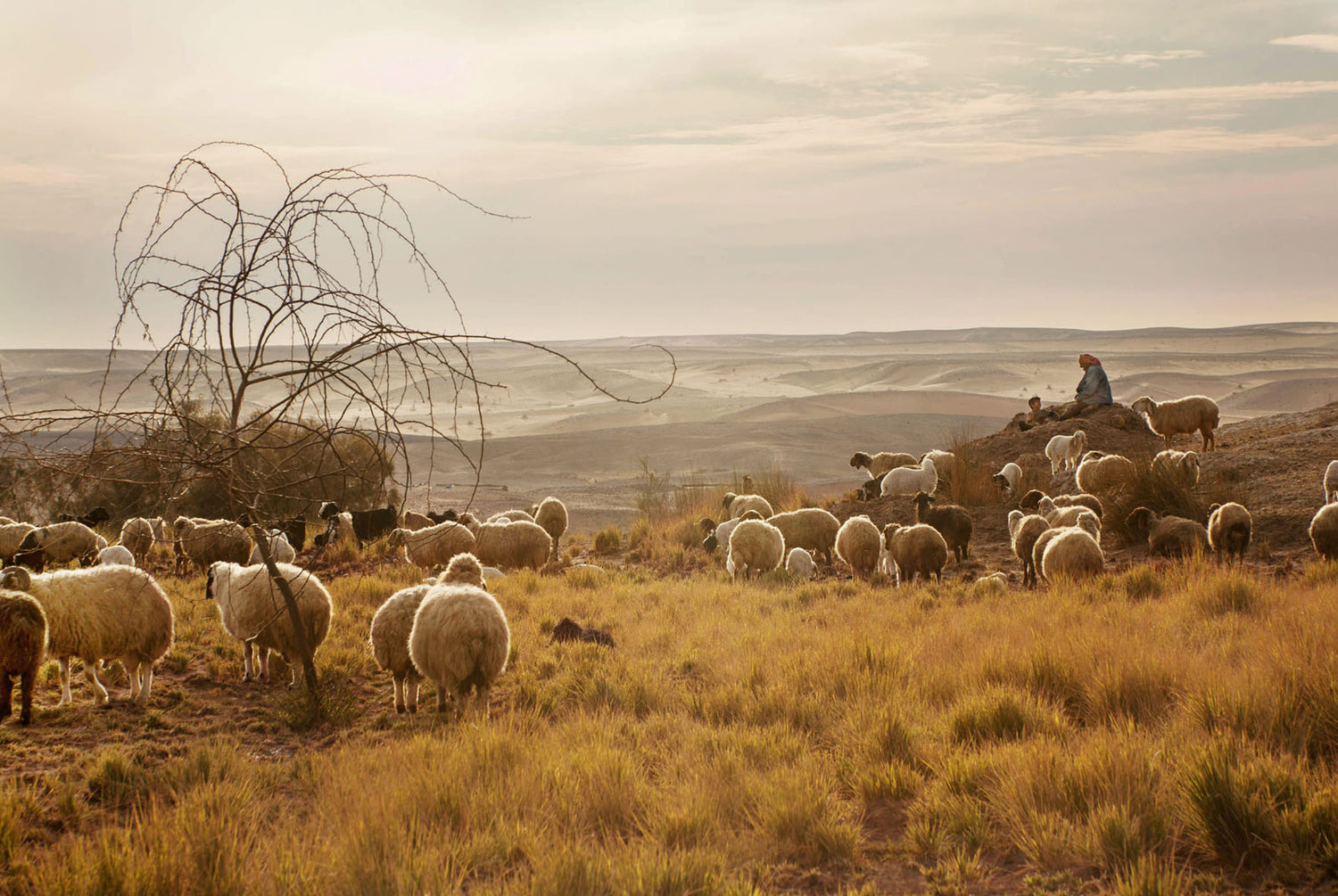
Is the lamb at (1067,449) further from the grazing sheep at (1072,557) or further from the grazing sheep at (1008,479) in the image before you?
the grazing sheep at (1072,557)

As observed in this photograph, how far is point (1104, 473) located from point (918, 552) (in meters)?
5.42

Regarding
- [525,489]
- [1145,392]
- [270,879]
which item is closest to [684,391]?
[1145,392]

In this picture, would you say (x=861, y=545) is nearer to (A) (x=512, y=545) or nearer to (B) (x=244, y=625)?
(A) (x=512, y=545)

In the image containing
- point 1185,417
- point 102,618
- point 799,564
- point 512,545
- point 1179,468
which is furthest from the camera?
point 1185,417

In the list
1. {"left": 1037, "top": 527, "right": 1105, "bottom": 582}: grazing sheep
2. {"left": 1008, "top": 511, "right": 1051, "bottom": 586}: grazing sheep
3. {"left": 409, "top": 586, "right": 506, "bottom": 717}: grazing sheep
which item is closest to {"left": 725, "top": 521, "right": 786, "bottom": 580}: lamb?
{"left": 1008, "top": 511, "right": 1051, "bottom": 586}: grazing sheep

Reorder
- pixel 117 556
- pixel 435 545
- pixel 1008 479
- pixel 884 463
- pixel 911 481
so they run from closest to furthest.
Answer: pixel 117 556 → pixel 435 545 → pixel 1008 479 → pixel 911 481 → pixel 884 463

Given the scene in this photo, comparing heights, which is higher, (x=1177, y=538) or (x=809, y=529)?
(x=1177, y=538)

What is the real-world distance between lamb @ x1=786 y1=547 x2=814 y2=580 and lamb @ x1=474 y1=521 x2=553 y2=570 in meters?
4.20

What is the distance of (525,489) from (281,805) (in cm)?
3358

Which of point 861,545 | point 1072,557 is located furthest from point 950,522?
point 1072,557

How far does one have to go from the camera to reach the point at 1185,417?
800 inches

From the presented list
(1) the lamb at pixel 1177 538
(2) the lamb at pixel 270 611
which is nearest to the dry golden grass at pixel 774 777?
(2) the lamb at pixel 270 611

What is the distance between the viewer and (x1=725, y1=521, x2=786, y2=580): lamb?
1359 cm

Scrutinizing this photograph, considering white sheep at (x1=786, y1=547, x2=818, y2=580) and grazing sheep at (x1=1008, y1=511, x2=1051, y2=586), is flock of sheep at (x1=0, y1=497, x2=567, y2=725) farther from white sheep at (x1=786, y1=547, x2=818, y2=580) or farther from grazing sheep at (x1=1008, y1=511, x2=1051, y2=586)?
grazing sheep at (x1=1008, y1=511, x2=1051, y2=586)
